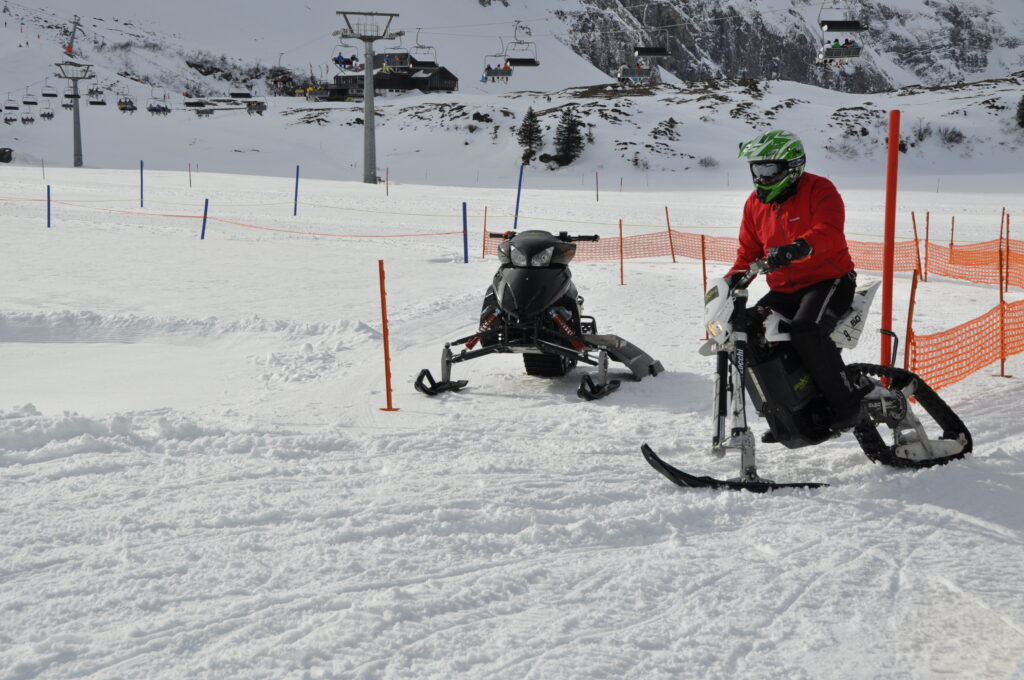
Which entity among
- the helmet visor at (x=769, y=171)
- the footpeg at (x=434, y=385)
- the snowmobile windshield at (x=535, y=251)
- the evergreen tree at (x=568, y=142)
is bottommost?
the footpeg at (x=434, y=385)

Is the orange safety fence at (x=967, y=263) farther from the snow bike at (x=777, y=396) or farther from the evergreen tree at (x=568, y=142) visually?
the evergreen tree at (x=568, y=142)

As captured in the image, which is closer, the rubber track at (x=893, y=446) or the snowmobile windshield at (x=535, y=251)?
the rubber track at (x=893, y=446)

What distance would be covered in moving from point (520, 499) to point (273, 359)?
469 cm

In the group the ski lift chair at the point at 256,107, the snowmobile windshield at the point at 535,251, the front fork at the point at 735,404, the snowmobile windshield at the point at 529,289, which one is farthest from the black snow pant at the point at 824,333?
the ski lift chair at the point at 256,107

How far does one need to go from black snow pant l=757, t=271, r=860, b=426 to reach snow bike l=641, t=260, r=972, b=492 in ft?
0.20

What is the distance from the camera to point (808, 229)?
4.62 meters

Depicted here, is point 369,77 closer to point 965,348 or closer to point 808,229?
point 965,348

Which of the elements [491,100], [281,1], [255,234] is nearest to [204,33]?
[281,1]

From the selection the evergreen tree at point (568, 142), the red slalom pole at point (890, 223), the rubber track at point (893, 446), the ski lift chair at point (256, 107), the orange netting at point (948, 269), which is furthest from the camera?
the ski lift chair at point (256, 107)

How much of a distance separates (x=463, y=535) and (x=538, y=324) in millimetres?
3130

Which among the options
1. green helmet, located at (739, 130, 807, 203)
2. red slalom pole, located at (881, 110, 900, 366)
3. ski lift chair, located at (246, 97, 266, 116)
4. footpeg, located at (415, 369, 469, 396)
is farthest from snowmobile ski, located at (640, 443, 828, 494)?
ski lift chair, located at (246, 97, 266, 116)

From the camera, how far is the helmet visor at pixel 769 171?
4.57m

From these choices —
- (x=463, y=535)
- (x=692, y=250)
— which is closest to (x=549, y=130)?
(x=692, y=250)

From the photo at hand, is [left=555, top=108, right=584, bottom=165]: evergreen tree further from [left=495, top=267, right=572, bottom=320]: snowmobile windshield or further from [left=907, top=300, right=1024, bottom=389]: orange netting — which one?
[left=495, top=267, right=572, bottom=320]: snowmobile windshield
